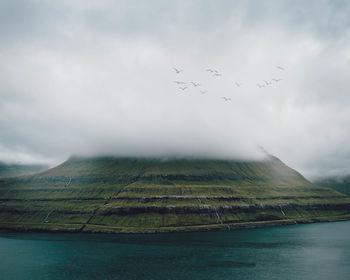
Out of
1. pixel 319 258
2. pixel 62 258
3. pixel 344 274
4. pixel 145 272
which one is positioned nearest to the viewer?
pixel 344 274

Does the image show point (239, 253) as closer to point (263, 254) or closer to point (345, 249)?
point (263, 254)

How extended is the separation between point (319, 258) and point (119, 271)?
336 ft

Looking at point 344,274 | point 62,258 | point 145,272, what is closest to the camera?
point 344,274

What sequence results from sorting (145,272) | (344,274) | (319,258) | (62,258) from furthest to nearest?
1. (62,258)
2. (319,258)
3. (145,272)
4. (344,274)

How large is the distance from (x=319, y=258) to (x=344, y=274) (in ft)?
117

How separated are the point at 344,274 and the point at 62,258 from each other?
141 m

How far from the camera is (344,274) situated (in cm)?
13825

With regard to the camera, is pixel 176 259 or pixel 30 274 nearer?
pixel 30 274

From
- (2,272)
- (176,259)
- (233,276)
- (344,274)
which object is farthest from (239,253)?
(2,272)

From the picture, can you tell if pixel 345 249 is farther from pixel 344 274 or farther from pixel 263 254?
pixel 344 274

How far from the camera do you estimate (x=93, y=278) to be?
143m

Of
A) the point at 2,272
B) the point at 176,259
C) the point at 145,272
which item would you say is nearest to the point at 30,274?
the point at 2,272

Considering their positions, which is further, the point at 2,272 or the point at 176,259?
the point at 176,259

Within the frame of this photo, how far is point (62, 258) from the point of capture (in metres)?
185
